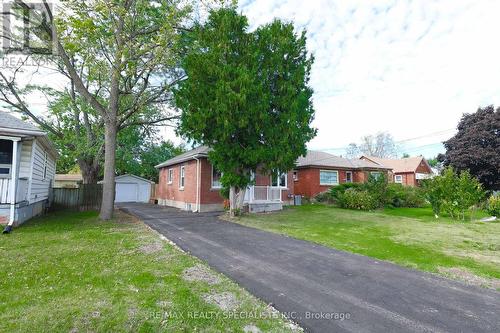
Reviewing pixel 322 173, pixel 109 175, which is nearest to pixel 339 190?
pixel 322 173

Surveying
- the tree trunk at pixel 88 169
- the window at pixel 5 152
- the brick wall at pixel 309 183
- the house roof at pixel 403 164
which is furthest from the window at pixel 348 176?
the window at pixel 5 152

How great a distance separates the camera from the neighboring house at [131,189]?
28.8 metres

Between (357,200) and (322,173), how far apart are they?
21.6 feet

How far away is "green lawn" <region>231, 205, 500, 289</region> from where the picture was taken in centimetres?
580

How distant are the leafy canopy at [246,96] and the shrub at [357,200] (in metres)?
7.40

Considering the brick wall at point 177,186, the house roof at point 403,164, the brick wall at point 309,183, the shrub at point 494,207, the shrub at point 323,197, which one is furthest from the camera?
the house roof at point 403,164

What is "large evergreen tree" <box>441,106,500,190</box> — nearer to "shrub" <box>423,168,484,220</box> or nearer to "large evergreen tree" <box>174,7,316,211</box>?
"shrub" <box>423,168,484,220</box>

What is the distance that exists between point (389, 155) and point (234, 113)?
190 ft

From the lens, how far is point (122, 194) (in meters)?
28.9

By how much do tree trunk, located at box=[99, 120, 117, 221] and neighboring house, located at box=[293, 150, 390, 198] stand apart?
1480 centimetres

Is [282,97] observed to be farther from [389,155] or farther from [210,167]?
[389,155]

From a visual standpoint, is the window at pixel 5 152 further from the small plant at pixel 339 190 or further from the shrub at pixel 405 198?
the shrub at pixel 405 198

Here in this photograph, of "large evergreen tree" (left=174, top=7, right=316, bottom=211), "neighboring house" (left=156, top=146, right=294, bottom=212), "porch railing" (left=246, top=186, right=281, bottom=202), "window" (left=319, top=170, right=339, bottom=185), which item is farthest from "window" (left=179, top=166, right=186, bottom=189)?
"window" (left=319, top=170, right=339, bottom=185)

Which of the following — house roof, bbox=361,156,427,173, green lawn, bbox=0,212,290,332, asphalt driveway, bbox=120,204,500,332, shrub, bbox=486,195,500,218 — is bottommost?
asphalt driveway, bbox=120,204,500,332
